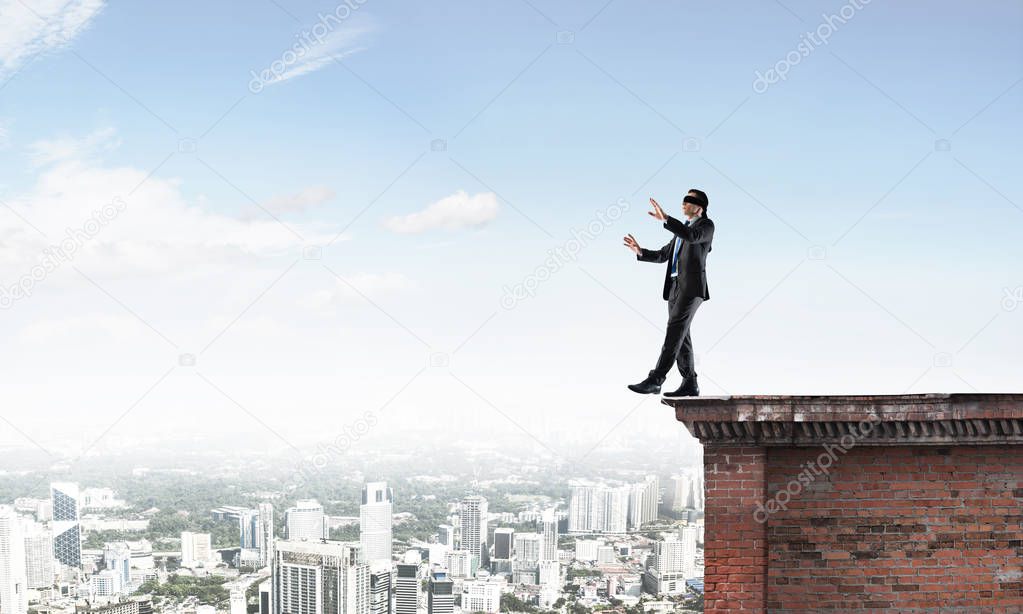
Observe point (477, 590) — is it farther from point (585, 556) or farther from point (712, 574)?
point (712, 574)

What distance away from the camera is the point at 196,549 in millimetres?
35969

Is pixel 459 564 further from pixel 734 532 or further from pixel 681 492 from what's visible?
pixel 734 532

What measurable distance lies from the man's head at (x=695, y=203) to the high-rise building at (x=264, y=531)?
2783 cm

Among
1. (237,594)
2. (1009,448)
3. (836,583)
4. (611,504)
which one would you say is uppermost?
(1009,448)

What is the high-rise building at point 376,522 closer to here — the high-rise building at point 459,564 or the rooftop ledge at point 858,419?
the high-rise building at point 459,564

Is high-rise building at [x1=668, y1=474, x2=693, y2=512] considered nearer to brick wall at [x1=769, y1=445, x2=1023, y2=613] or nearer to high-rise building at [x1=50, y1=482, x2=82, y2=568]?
brick wall at [x1=769, y1=445, x2=1023, y2=613]

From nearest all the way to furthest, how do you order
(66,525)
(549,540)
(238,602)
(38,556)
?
(238,602)
(549,540)
(38,556)
(66,525)

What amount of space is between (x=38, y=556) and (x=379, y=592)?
1223 centimetres

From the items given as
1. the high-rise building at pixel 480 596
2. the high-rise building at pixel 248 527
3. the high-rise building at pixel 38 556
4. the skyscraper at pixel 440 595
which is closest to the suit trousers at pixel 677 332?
the high-rise building at pixel 480 596

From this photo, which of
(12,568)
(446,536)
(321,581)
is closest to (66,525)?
(12,568)

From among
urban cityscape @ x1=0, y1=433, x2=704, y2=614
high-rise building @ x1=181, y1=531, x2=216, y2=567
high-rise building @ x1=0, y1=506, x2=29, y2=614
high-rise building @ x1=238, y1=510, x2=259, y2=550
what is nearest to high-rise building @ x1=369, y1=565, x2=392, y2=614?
urban cityscape @ x1=0, y1=433, x2=704, y2=614

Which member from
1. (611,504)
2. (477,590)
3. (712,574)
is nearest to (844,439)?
(712,574)

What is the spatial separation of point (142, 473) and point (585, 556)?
93.6ft

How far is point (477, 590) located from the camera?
27688 mm
